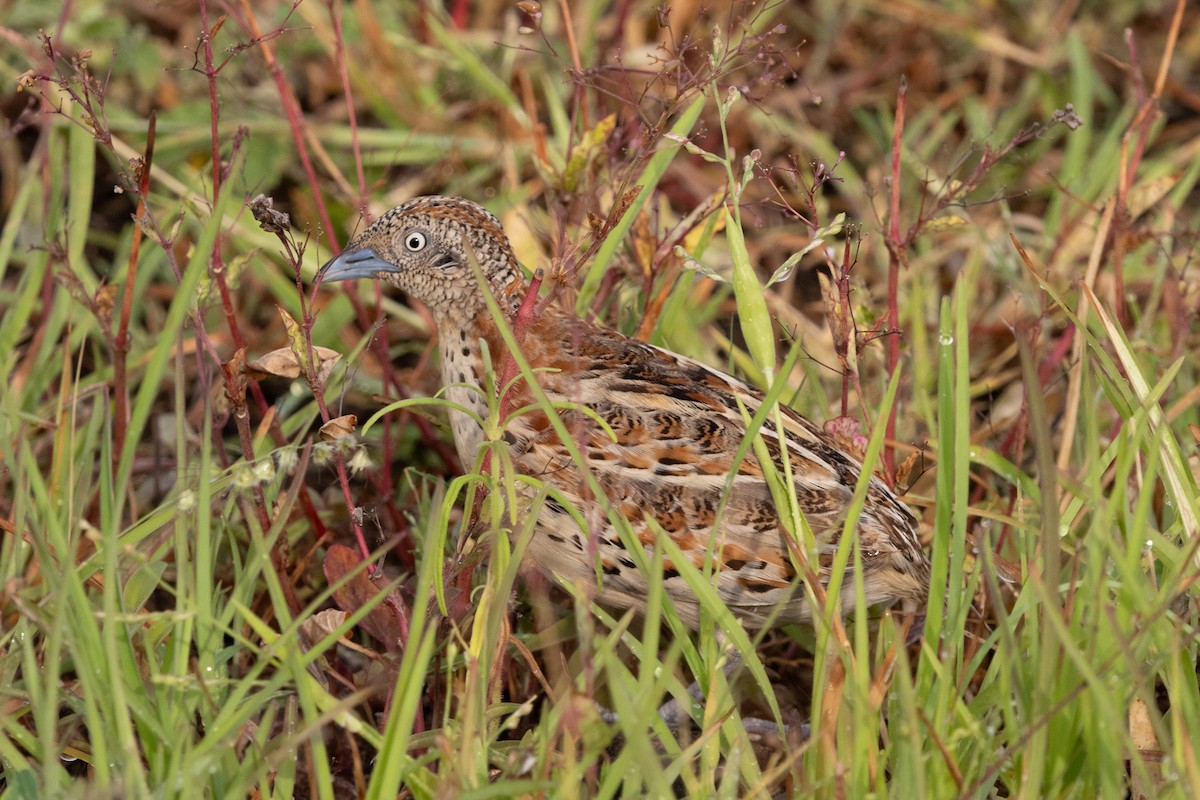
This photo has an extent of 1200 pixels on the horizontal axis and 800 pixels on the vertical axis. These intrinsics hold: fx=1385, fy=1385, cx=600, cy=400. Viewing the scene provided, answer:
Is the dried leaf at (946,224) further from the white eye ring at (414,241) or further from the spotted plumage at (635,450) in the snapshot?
the white eye ring at (414,241)

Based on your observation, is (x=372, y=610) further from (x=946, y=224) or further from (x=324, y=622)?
(x=946, y=224)

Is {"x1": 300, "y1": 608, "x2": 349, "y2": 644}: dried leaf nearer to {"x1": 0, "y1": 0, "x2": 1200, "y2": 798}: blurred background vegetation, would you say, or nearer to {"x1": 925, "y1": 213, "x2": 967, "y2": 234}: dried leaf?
{"x1": 0, "y1": 0, "x2": 1200, "y2": 798}: blurred background vegetation

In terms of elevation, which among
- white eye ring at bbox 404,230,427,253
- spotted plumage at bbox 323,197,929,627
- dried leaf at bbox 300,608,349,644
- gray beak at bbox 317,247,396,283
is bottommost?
dried leaf at bbox 300,608,349,644

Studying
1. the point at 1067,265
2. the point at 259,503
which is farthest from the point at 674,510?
the point at 1067,265

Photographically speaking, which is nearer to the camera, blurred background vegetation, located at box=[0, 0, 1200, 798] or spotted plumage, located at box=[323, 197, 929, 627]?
blurred background vegetation, located at box=[0, 0, 1200, 798]

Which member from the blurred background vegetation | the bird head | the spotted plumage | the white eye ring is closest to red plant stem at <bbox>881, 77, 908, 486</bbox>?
the blurred background vegetation

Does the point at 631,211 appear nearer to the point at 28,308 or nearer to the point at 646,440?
the point at 646,440

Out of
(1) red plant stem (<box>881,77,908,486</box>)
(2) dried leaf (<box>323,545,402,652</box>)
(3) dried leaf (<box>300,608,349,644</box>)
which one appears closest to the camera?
(3) dried leaf (<box>300,608,349,644</box>)
